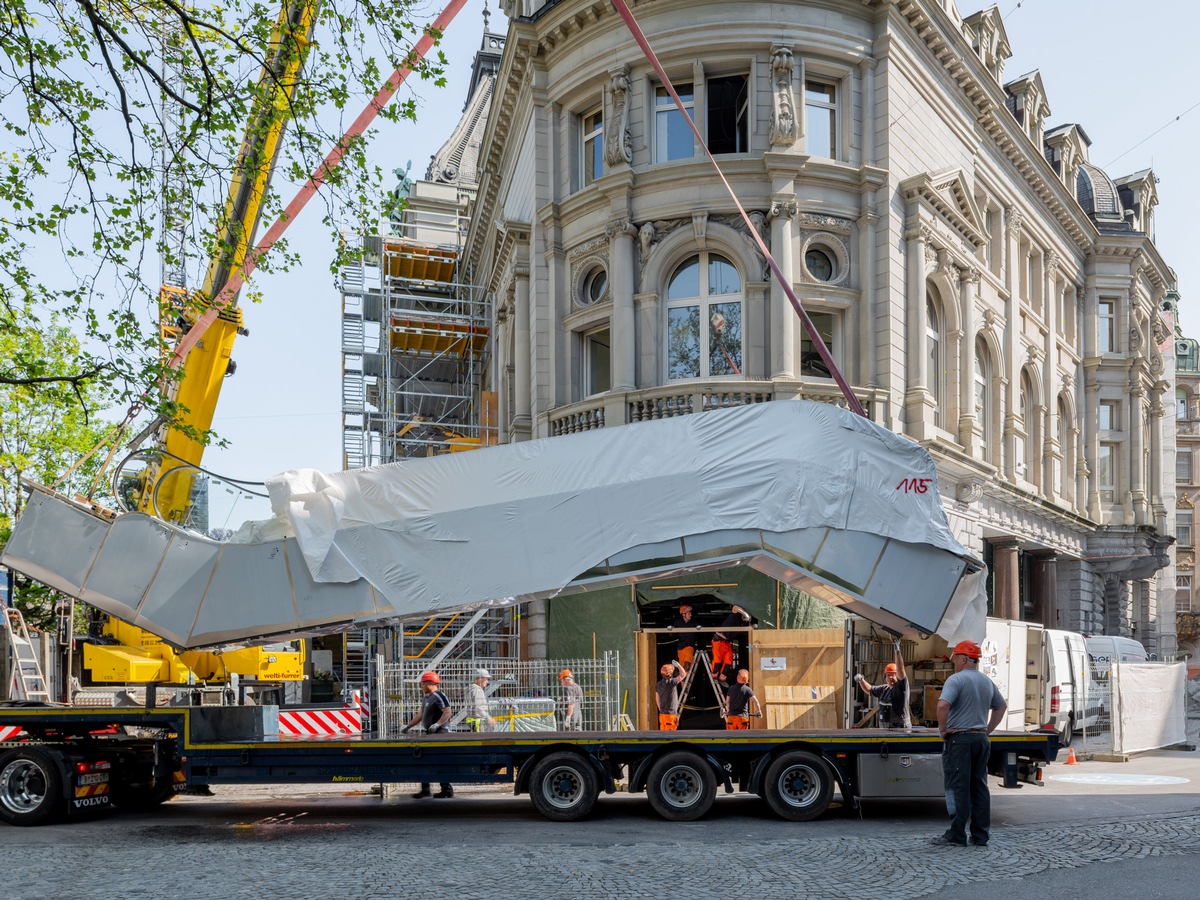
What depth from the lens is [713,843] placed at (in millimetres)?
11516

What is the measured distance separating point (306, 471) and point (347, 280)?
23.7 m

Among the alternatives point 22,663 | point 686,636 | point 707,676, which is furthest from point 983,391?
point 22,663

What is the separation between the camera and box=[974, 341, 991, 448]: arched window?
31.1 meters

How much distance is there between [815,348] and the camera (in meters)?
23.8

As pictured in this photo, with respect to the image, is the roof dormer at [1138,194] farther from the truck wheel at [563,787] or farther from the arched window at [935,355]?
the truck wheel at [563,787]

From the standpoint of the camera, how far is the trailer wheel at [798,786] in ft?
42.4

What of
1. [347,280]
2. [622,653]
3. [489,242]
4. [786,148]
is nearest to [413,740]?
[622,653]

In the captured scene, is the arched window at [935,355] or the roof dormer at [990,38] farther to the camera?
the roof dormer at [990,38]

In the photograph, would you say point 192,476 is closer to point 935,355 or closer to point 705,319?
point 705,319

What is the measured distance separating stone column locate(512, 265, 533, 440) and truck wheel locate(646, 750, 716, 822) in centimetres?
1439

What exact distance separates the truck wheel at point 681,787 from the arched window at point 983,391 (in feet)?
65.8

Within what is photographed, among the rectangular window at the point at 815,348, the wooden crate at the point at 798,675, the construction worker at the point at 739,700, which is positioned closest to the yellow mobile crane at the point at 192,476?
the construction worker at the point at 739,700

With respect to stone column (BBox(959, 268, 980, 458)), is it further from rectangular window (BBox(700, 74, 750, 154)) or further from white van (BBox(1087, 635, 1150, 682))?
rectangular window (BBox(700, 74, 750, 154))

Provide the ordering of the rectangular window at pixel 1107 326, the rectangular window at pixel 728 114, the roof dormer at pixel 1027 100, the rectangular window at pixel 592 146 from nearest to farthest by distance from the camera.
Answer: the rectangular window at pixel 728 114, the rectangular window at pixel 592 146, the roof dormer at pixel 1027 100, the rectangular window at pixel 1107 326
